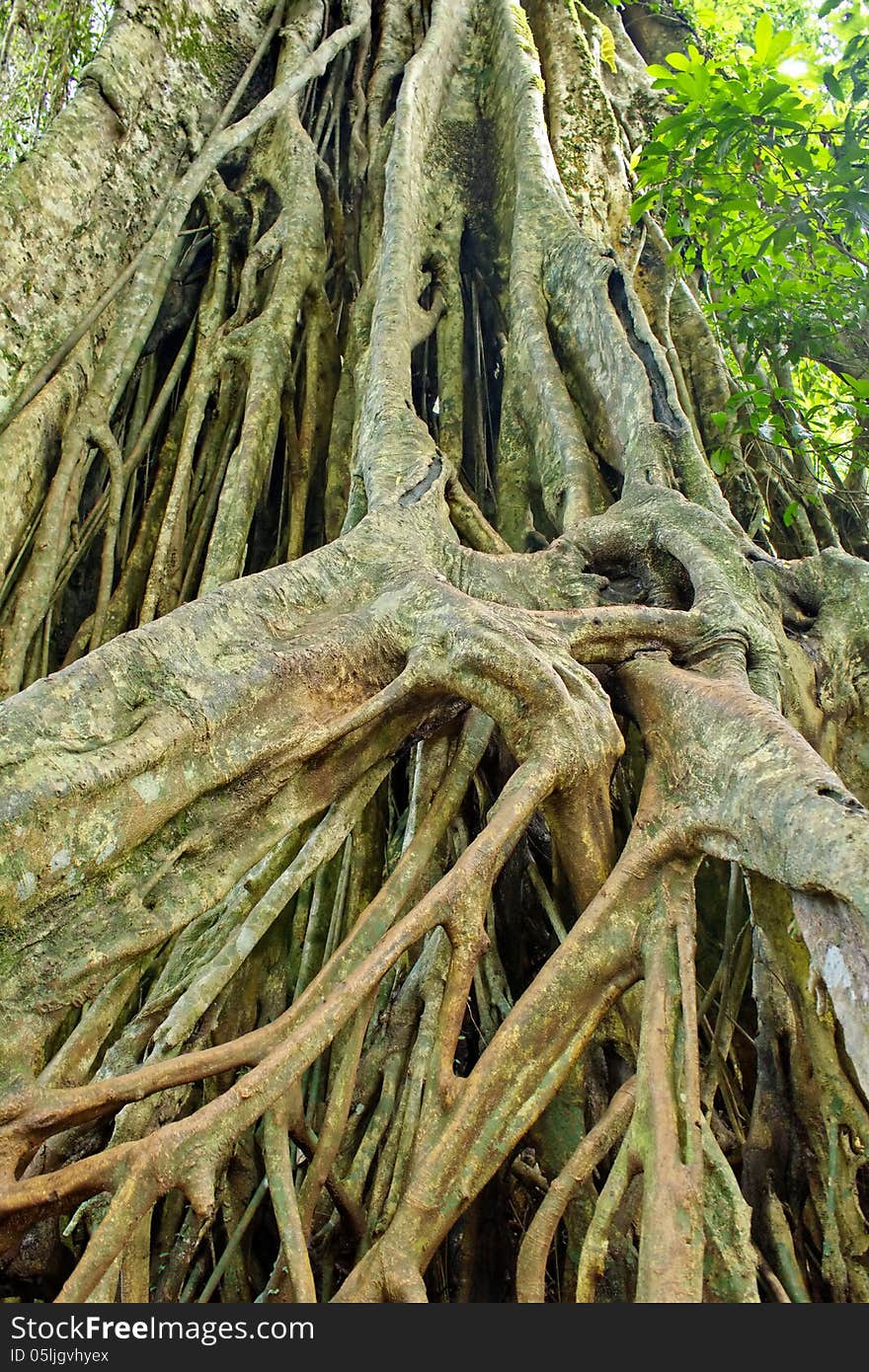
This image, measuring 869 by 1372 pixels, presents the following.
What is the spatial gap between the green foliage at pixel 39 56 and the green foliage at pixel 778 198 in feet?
8.97

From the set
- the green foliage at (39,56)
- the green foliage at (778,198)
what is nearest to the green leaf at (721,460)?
the green foliage at (778,198)

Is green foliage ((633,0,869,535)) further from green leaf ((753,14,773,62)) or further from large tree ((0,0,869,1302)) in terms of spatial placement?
large tree ((0,0,869,1302))

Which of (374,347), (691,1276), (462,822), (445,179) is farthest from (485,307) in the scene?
(691,1276)

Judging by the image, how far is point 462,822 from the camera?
2391 mm

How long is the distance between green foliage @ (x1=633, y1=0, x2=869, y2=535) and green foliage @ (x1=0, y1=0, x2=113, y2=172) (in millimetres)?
2733

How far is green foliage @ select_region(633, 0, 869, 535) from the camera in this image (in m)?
2.86

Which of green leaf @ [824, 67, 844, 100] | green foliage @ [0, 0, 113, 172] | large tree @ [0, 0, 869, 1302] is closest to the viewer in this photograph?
large tree @ [0, 0, 869, 1302]

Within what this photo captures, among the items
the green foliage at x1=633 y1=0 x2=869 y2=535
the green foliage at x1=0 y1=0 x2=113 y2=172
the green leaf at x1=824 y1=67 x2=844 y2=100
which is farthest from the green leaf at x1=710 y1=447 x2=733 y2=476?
the green foliage at x1=0 y1=0 x2=113 y2=172

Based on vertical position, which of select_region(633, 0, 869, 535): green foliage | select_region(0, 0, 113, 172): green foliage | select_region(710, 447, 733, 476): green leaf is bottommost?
select_region(710, 447, 733, 476): green leaf

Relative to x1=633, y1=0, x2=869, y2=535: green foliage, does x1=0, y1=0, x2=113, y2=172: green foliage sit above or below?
above

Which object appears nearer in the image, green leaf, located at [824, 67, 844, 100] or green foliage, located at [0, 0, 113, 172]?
green leaf, located at [824, 67, 844, 100]

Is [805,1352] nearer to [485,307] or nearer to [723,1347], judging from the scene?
[723,1347]

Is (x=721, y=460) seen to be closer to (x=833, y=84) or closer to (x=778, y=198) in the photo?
(x=778, y=198)

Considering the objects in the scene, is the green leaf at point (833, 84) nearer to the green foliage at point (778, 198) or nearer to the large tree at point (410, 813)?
the green foliage at point (778, 198)
